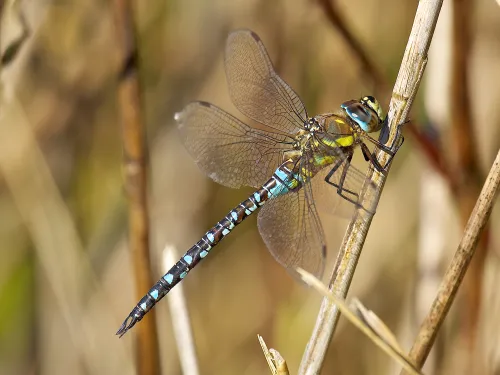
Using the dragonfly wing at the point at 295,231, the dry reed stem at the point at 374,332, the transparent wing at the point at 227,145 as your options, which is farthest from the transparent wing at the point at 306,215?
the dry reed stem at the point at 374,332

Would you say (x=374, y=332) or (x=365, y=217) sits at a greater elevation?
(x=365, y=217)

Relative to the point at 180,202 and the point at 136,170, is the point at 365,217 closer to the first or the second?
the point at 136,170

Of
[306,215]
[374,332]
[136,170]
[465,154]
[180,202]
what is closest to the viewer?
[374,332]

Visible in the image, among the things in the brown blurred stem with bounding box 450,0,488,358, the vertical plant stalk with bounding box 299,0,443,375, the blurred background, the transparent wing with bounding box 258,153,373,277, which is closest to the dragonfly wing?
the transparent wing with bounding box 258,153,373,277

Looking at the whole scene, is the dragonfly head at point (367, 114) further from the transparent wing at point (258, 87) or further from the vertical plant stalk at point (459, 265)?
the vertical plant stalk at point (459, 265)

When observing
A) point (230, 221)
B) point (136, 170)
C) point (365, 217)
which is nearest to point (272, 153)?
point (230, 221)

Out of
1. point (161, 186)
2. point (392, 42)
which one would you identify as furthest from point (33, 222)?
point (392, 42)

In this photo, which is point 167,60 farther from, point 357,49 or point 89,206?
point 357,49
